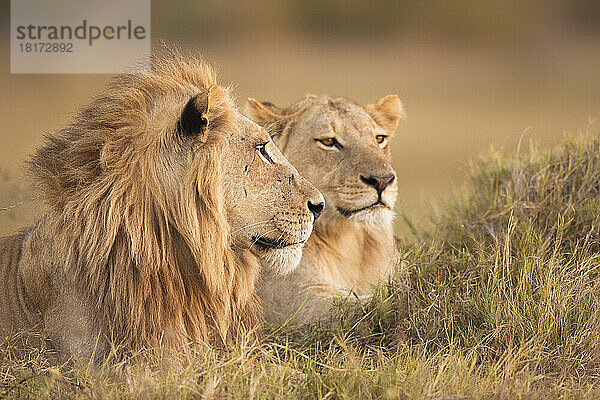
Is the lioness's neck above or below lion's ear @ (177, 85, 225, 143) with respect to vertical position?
below

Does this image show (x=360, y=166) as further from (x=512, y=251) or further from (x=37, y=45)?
(x=37, y=45)

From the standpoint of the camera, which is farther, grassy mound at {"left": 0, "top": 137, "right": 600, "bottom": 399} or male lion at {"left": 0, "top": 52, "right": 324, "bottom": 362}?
male lion at {"left": 0, "top": 52, "right": 324, "bottom": 362}

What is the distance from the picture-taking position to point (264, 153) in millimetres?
3549

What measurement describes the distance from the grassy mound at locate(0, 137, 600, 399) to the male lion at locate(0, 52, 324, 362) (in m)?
0.18

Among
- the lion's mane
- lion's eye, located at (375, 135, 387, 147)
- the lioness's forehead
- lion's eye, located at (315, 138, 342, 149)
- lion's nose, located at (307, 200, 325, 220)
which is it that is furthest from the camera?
lion's eye, located at (375, 135, 387, 147)

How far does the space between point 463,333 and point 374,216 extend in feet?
2.99

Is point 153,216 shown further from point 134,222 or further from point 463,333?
point 463,333

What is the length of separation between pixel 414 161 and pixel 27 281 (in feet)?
28.7

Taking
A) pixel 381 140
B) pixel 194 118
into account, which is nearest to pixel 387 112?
pixel 381 140

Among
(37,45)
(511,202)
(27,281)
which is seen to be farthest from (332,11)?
(27,281)

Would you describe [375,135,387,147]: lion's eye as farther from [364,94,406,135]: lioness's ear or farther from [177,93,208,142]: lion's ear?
[177,93,208,142]: lion's ear

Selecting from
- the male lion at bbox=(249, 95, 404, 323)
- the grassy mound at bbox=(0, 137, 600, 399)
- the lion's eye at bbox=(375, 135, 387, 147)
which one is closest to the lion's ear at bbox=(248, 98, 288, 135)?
the male lion at bbox=(249, 95, 404, 323)

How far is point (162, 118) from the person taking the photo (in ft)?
11.0

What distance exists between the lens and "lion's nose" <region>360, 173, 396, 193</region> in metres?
4.41
